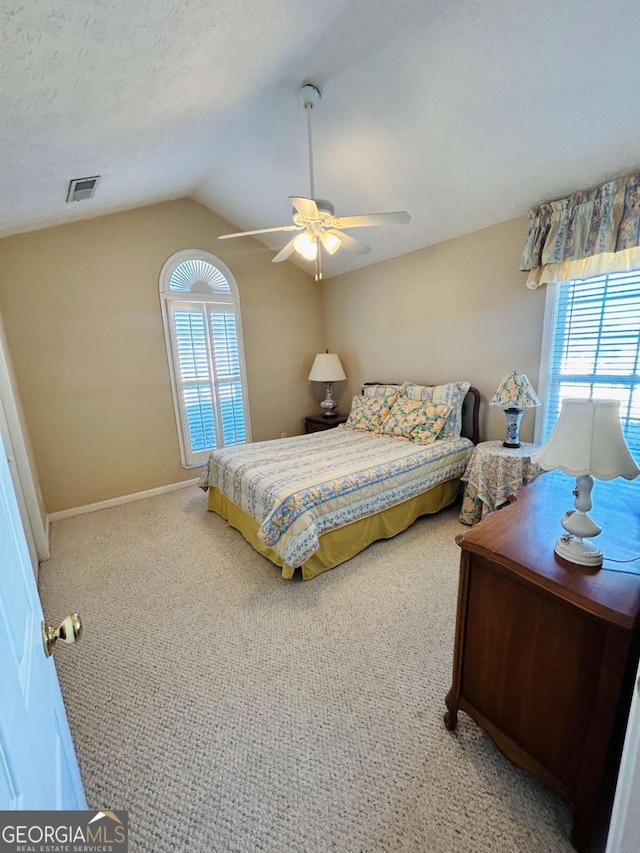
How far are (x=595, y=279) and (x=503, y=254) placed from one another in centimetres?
73

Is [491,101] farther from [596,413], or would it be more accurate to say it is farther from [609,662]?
[609,662]

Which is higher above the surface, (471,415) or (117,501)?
(471,415)

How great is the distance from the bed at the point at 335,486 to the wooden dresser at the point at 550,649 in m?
1.11

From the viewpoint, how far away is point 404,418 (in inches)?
134

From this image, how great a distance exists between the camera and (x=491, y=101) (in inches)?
79.2

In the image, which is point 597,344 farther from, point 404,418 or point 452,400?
point 404,418

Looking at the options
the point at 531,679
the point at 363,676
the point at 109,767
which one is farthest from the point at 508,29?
the point at 109,767

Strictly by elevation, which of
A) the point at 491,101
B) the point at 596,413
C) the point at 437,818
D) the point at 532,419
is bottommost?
the point at 437,818

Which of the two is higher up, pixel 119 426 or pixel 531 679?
pixel 119 426

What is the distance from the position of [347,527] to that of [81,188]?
9.67ft

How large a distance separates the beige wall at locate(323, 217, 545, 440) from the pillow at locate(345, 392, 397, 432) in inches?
18.0

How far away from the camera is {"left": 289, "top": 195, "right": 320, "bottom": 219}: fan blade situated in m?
1.88

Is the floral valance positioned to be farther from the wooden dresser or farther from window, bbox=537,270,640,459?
the wooden dresser

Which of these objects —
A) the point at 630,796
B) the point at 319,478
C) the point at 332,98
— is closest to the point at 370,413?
the point at 319,478
